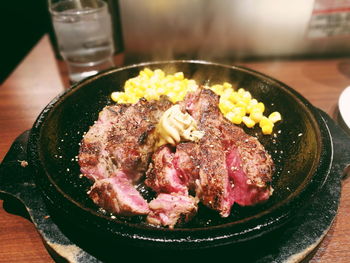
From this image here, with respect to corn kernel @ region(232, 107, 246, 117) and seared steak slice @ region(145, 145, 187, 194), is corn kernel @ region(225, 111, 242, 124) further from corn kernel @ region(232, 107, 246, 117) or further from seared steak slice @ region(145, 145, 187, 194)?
seared steak slice @ region(145, 145, 187, 194)

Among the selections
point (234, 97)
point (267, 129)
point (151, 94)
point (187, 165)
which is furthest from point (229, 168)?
point (151, 94)

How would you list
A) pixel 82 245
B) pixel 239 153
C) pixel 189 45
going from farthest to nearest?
pixel 189 45
pixel 239 153
pixel 82 245

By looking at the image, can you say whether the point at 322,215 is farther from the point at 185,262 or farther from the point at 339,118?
the point at 339,118

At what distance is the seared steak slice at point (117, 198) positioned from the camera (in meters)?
1.66

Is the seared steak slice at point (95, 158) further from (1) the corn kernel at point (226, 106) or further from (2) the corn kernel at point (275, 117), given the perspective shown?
(2) the corn kernel at point (275, 117)

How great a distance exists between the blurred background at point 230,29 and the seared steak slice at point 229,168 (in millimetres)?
1896

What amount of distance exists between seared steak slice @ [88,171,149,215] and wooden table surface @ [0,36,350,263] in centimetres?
48

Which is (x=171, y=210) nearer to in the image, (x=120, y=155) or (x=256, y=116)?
(x=120, y=155)

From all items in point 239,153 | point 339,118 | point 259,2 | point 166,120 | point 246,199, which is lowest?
point 339,118

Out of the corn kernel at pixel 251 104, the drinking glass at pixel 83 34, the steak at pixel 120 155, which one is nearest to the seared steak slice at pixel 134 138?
the steak at pixel 120 155

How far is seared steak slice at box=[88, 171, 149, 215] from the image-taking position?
5.43 feet

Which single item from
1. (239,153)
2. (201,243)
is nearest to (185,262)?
(201,243)

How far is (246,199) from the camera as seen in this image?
176 centimetres

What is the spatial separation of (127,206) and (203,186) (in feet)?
1.45
